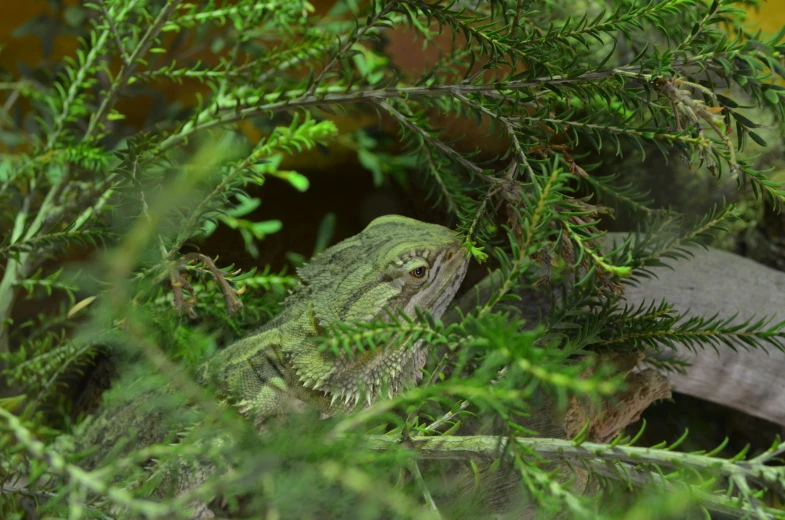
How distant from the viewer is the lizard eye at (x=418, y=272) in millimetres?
1130

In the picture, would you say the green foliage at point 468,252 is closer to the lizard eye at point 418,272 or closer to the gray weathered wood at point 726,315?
the lizard eye at point 418,272

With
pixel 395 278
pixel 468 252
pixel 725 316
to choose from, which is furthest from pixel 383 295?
pixel 725 316

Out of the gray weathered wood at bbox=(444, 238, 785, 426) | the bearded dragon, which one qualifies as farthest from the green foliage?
the gray weathered wood at bbox=(444, 238, 785, 426)

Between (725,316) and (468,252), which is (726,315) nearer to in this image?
(725,316)

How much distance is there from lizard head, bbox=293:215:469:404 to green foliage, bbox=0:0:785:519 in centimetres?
11

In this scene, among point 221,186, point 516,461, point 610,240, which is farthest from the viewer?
point 610,240

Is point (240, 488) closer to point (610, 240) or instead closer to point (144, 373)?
point (144, 373)

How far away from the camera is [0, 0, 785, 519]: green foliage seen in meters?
0.54

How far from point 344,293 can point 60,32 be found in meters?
1.49

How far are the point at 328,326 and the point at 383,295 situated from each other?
0.11 meters

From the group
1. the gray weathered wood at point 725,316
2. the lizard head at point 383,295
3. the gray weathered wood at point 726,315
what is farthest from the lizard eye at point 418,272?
the gray weathered wood at point 726,315

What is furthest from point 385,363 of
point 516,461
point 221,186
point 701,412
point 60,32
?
point 60,32

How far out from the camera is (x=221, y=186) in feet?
3.31

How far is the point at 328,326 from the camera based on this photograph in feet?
3.64
